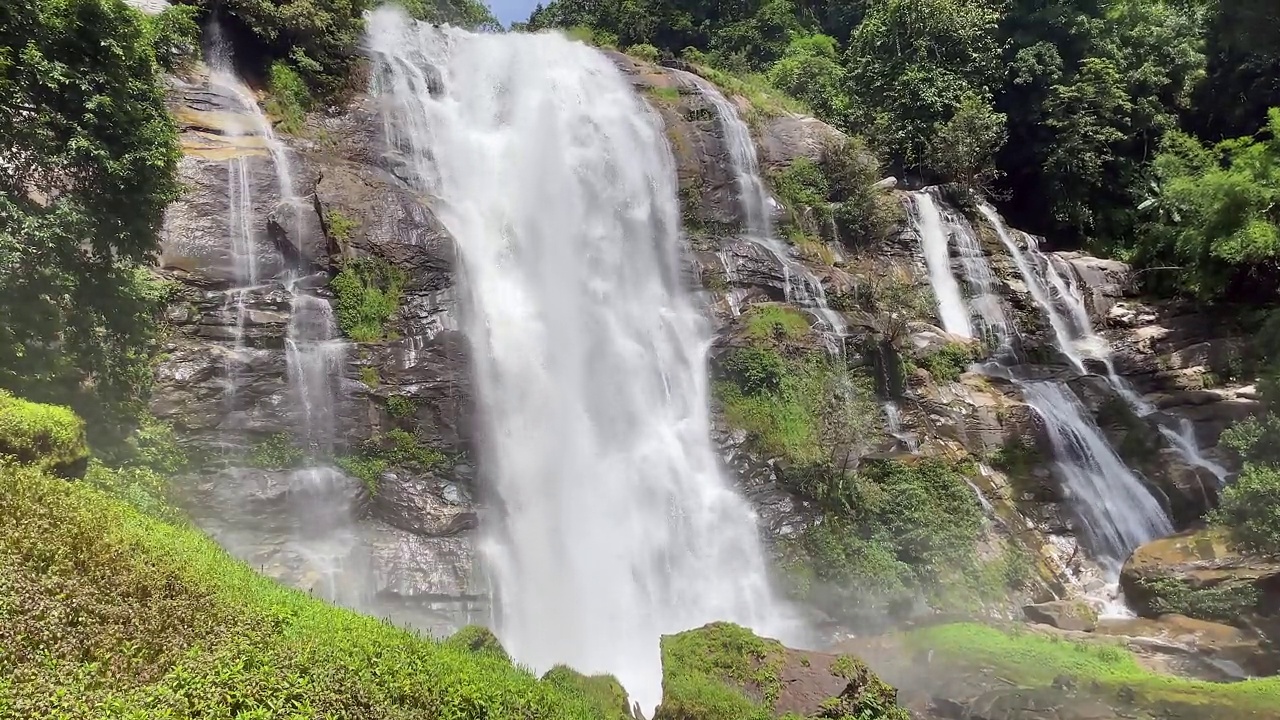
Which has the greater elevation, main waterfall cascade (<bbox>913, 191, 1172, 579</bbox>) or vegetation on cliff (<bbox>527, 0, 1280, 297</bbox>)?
vegetation on cliff (<bbox>527, 0, 1280, 297</bbox>)

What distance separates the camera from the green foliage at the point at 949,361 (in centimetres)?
1884

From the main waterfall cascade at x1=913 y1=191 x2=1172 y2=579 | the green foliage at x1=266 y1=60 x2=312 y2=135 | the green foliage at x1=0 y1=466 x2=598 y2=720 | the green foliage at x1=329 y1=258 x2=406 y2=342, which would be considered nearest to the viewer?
the green foliage at x1=0 y1=466 x2=598 y2=720

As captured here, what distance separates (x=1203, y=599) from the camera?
41.2ft

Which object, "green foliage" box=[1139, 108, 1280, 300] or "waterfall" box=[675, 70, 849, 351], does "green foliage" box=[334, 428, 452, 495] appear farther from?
"green foliage" box=[1139, 108, 1280, 300]

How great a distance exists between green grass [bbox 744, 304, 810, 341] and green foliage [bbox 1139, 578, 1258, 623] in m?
8.83

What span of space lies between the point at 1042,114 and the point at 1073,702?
22.5 meters

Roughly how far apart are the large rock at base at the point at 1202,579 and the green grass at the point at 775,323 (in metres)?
Answer: 8.41

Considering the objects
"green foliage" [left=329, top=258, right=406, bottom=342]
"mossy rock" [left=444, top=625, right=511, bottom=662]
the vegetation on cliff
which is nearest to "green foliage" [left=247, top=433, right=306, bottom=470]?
"green foliage" [left=329, top=258, right=406, bottom=342]

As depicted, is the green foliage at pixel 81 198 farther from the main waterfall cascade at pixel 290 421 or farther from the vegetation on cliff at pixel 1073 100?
the vegetation on cliff at pixel 1073 100

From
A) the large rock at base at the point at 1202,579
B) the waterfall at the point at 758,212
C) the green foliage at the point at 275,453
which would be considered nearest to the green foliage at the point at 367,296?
the green foliage at the point at 275,453

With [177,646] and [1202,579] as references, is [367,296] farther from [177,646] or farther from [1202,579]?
Answer: [1202,579]

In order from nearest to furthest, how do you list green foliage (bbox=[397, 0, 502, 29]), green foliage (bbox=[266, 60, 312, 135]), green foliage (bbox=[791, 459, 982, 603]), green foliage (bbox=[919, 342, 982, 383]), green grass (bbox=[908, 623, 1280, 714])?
green grass (bbox=[908, 623, 1280, 714]), green foliage (bbox=[791, 459, 982, 603]), green foliage (bbox=[266, 60, 312, 135]), green foliage (bbox=[919, 342, 982, 383]), green foliage (bbox=[397, 0, 502, 29])

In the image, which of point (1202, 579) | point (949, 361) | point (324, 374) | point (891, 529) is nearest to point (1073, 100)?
point (949, 361)

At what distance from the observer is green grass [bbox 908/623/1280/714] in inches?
392
